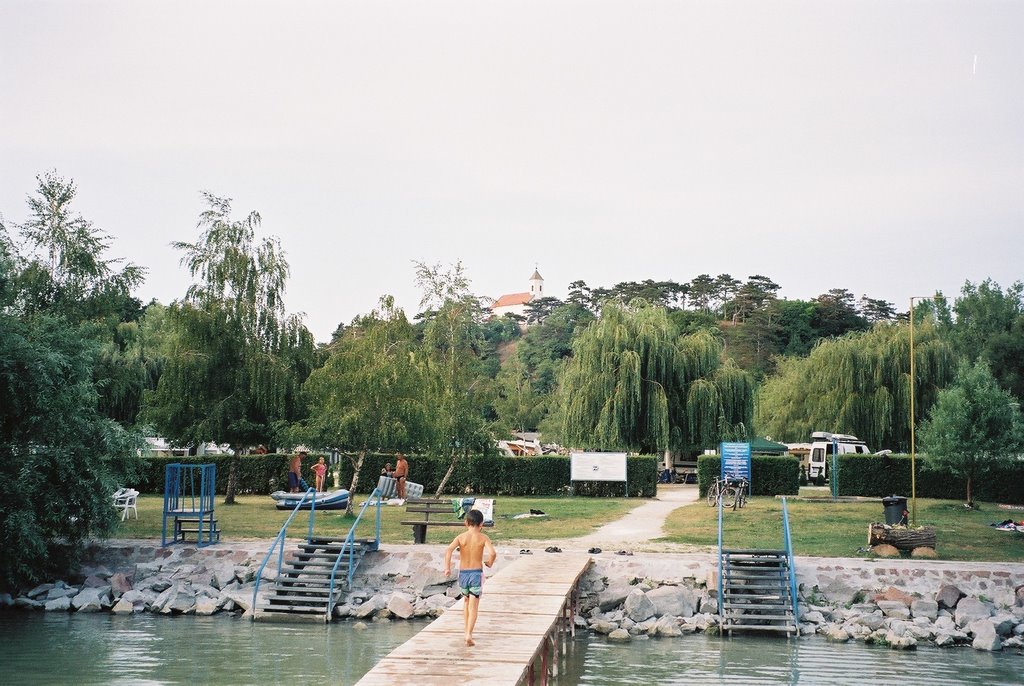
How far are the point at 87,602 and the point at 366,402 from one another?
31.0 ft

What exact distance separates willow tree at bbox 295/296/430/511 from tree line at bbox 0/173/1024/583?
0.18 feet

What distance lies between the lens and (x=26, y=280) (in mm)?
28703

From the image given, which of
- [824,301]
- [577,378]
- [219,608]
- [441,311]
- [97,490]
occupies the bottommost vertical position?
[219,608]

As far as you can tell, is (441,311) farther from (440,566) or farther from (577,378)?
(440,566)

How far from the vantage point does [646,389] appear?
40625mm

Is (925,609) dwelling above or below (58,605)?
above

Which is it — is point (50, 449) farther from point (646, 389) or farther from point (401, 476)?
point (646, 389)

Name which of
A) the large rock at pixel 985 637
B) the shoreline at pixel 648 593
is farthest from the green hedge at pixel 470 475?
the large rock at pixel 985 637

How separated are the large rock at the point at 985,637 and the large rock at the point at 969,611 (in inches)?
15.4

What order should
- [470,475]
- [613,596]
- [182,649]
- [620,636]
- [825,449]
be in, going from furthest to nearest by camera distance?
[825,449]
[470,475]
[613,596]
[620,636]
[182,649]

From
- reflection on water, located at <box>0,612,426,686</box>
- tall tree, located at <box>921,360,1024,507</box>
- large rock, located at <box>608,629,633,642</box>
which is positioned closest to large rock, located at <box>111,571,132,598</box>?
reflection on water, located at <box>0,612,426,686</box>

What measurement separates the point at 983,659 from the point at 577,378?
24.8 metres

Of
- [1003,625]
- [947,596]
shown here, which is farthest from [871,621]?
[1003,625]

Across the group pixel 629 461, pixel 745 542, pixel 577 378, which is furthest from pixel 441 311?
pixel 745 542
